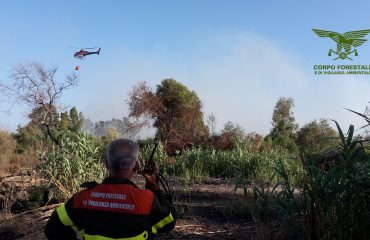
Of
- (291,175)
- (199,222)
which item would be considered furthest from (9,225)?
(291,175)

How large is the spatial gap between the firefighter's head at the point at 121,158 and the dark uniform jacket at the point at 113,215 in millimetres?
49

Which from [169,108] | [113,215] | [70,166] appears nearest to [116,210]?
[113,215]

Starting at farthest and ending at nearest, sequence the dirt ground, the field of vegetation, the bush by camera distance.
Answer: the bush, the dirt ground, the field of vegetation

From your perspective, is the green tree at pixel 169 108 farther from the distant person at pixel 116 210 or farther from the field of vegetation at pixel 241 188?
the distant person at pixel 116 210

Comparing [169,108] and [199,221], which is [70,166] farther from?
[169,108]

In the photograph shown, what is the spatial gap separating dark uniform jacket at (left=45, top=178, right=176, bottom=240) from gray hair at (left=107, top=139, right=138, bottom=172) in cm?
8

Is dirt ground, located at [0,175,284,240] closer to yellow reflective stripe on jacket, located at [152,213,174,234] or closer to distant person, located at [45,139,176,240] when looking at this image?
yellow reflective stripe on jacket, located at [152,213,174,234]

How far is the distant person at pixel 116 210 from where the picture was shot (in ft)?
8.74

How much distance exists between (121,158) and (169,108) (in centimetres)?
2660

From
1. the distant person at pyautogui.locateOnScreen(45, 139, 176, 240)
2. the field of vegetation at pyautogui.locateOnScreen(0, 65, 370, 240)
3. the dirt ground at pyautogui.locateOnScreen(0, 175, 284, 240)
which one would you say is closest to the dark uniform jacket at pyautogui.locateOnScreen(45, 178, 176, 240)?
the distant person at pyautogui.locateOnScreen(45, 139, 176, 240)

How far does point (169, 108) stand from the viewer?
96.2 ft

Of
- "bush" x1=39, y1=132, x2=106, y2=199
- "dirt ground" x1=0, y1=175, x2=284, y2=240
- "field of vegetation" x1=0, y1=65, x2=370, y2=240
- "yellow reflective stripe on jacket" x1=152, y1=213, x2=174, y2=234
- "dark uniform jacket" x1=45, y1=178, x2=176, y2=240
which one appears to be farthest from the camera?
"bush" x1=39, y1=132, x2=106, y2=199

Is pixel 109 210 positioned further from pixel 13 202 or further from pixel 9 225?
pixel 13 202

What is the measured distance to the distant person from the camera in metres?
2.66
